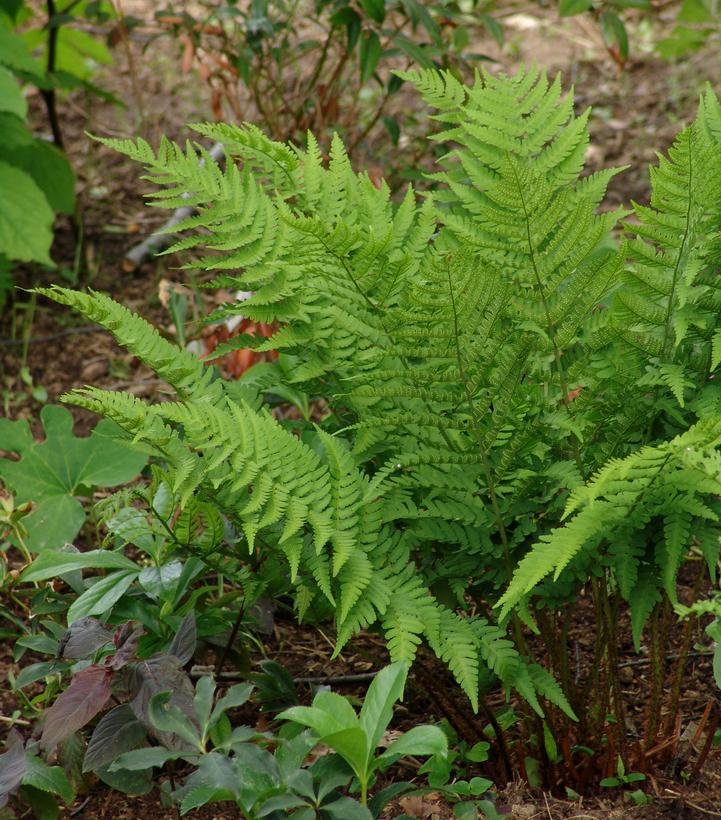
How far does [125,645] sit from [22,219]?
1693mm

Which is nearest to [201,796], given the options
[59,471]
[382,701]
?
[382,701]

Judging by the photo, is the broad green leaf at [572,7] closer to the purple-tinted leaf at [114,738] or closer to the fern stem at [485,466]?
the fern stem at [485,466]

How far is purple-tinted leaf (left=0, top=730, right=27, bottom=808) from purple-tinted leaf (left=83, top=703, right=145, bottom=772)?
0.32 feet

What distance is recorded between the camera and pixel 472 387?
A: 5.00 feet

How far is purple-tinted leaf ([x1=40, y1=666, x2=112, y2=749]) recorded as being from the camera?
65.2 inches

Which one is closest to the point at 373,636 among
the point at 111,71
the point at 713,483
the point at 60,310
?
the point at 713,483

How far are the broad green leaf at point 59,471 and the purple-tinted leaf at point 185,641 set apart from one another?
66cm

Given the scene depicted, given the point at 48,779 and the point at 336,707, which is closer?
the point at 336,707

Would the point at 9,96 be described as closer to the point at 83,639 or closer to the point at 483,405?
the point at 83,639

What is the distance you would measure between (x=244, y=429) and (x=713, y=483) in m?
0.63

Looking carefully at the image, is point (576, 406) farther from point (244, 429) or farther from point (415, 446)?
point (244, 429)

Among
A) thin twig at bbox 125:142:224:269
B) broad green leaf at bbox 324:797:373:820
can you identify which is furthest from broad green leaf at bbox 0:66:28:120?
broad green leaf at bbox 324:797:373:820

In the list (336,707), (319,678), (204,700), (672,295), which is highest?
(672,295)

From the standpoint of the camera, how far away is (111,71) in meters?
4.92
